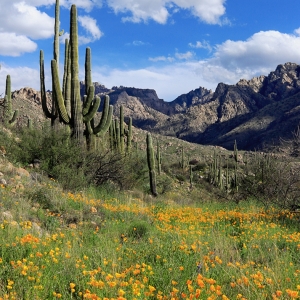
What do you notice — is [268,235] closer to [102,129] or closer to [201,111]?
[102,129]

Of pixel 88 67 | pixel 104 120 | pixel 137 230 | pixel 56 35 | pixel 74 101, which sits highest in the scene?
pixel 56 35

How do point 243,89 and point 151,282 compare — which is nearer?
point 151,282

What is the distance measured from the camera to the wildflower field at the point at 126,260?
10.1 feet

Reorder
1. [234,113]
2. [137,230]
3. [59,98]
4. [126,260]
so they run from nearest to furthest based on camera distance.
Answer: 1. [126,260]
2. [137,230]
3. [59,98]
4. [234,113]

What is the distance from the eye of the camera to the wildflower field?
10.1ft

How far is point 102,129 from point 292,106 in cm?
8996

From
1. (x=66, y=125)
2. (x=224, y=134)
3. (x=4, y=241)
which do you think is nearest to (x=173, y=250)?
(x=4, y=241)

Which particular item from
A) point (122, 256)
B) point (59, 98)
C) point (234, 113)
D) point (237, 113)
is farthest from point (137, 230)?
point (237, 113)

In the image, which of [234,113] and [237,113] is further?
[237,113]

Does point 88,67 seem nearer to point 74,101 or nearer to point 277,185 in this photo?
point 74,101

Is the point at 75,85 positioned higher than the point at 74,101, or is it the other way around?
the point at 75,85

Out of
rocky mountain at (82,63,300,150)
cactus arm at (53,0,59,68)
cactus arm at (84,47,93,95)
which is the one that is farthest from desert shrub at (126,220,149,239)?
rocky mountain at (82,63,300,150)

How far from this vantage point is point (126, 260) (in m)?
4.04

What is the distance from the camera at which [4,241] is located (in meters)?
3.94
